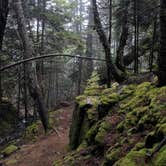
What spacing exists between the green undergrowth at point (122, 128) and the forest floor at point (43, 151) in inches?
Answer: 50.6

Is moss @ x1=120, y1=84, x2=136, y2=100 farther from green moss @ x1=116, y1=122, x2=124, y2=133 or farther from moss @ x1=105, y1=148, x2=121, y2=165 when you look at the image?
moss @ x1=105, y1=148, x2=121, y2=165

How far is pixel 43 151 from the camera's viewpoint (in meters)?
12.8

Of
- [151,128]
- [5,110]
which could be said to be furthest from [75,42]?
[151,128]

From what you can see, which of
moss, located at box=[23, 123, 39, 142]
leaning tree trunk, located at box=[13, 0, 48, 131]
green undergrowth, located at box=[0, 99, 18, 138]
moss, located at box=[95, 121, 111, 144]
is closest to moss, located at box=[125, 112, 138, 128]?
moss, located at box=[95, 121, 111, 144]

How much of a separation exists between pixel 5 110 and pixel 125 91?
12.0 m

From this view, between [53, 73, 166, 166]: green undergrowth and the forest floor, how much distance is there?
128 centimetres

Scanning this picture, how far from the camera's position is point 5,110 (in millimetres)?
20797

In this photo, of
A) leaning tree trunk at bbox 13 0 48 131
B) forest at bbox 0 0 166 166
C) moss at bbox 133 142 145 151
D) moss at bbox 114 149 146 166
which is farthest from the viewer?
leaning tree trunk at bbox 13 0 48 131

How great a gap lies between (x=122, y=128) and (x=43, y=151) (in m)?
5.70

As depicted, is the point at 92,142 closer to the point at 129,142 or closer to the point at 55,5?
the point at 129,142

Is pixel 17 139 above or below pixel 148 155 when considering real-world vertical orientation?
below

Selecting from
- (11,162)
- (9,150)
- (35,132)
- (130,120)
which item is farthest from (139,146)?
(35,132)

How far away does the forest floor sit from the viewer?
11.8m

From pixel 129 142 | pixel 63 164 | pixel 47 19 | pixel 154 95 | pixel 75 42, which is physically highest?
pixel 47 19
